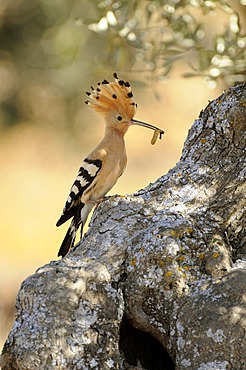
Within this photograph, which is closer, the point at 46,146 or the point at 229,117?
the point at 229,117

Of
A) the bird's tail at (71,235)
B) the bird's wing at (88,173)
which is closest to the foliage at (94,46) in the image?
the bird's wing at (88,173)

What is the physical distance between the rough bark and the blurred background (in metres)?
1.94

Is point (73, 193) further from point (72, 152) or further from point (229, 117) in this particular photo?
point (72, 152)

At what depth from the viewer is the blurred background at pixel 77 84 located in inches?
196

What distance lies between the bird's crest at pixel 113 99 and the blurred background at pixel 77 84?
0.85 metres

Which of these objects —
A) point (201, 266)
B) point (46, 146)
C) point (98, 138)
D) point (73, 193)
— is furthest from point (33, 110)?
point (201, 266)

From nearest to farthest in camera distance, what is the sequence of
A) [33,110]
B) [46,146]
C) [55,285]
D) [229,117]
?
[55,285] < [229,117] < [33,110] < [46,146]

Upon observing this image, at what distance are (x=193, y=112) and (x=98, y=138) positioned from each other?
113 centimetres

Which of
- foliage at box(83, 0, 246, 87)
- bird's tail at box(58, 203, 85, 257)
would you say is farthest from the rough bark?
foliage at box(83, 0, 246, 87)

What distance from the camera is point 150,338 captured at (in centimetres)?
279

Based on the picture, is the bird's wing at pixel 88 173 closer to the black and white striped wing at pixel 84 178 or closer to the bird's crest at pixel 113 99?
the black and white striped wing at pixel 84 178

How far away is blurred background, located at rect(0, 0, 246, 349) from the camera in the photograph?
4969 millimetres

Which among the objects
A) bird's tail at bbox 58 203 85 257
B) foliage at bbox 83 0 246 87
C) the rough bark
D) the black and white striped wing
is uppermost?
foliage at bbox 83 0 246 87

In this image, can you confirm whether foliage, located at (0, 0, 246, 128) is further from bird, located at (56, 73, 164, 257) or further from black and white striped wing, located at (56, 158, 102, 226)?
black and white striped wing, located at (56, 158, 102, 226)
